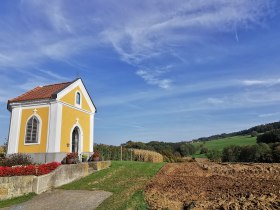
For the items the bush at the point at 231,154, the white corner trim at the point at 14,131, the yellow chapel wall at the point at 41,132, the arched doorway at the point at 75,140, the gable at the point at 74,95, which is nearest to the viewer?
the yellow chapel wall at the point at 41,132

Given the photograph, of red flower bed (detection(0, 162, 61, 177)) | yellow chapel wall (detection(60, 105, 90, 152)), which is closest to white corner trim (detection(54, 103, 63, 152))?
yellow chapel wall (detection(60, 105, 90, 152))

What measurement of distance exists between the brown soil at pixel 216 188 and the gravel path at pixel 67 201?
7.79 ft

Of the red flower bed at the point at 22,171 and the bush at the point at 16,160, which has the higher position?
the bush at the point at 16,160

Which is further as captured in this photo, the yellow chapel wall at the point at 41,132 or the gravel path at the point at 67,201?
the yellow chapel wall at the point at 41,132

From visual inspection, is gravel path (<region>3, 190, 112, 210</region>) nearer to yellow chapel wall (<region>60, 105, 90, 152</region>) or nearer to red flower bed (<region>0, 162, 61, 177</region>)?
red flower bed (<region>0, 162, 61, 177</region>)

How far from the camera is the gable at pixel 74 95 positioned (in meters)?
22.2

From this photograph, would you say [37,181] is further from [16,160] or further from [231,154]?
[231,154]

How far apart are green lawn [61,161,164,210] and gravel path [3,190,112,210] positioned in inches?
23.4

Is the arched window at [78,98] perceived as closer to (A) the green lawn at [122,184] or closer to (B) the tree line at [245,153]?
(A) the green lawn at [122,184]

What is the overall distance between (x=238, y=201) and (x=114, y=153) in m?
22.9

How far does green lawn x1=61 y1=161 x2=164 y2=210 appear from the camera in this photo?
11945 mm

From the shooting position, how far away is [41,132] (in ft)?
70.3

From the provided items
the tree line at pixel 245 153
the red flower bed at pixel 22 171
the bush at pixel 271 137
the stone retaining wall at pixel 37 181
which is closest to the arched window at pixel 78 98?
the stone retaining wall at pixel 37 181

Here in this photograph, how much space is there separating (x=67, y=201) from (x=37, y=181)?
3.13 metres
